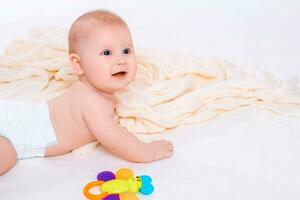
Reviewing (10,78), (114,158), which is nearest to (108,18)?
(114,158)

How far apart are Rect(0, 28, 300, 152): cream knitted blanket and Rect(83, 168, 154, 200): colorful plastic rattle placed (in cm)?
34

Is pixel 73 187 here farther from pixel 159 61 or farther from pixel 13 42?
pixel 13 42

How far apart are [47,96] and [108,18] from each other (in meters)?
0.52

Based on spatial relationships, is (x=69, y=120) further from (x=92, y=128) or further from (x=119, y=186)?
(x=119, y=186)

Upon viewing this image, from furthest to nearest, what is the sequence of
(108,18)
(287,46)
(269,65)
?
(287,46) → (269,65) → (108,18)

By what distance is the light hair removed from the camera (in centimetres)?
148

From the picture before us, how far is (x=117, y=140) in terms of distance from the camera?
149 centimetres

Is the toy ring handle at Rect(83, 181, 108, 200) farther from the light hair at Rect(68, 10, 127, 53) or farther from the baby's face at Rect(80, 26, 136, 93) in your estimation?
the light hair at Rect(68, 10, 127, 53)

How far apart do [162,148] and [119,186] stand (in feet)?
0.88

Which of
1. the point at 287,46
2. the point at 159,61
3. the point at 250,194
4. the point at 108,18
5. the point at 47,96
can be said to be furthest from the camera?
the point at 287,46

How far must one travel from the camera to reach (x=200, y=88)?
1885 millimetres

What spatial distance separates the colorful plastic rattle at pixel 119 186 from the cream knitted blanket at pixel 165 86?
340 millimetres

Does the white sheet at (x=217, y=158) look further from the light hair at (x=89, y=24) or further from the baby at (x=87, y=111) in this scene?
the light hair at (x=89, y=24)

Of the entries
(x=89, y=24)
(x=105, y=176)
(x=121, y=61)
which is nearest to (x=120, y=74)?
(x=121, y=61)
